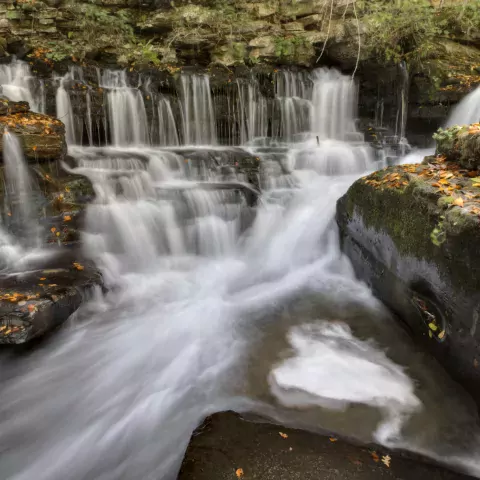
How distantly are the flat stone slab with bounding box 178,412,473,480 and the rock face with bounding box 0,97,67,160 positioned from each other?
5.38 m

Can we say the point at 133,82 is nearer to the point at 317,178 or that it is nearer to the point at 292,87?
the point at 292,87

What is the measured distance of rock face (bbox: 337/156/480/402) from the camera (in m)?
3.39

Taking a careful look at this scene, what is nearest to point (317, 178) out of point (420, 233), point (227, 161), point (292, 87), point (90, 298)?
point (227, 161)

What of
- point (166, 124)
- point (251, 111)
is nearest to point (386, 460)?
point (166, 124)

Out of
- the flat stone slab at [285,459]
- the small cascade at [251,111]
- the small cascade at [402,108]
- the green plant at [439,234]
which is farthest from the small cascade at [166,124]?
the flat stone slab at [285,459]

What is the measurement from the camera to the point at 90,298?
16.8ft

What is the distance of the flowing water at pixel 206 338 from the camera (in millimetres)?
3289

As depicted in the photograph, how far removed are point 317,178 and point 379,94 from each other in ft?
13.2

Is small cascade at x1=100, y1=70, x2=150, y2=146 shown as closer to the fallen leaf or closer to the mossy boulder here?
the mossy boulder

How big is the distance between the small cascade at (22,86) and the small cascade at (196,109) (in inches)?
134

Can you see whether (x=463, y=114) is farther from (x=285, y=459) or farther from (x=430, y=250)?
(x=285, y=459)

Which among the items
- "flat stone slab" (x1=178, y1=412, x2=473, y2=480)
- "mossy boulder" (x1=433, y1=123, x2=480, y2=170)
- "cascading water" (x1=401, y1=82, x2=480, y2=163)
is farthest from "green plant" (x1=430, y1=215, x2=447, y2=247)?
"cascading water" (x1=401, y1=82, x2=480, y2=163)

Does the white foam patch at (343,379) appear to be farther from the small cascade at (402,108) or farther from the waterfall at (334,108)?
the small cascade at (402,108)

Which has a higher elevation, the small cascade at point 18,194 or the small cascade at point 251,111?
the small cascade at point 251,111
